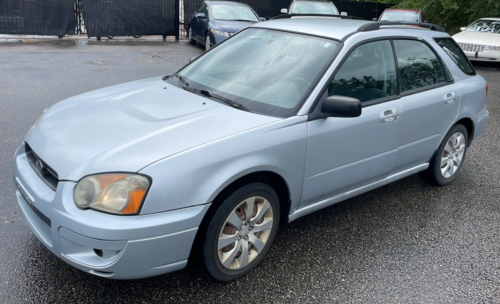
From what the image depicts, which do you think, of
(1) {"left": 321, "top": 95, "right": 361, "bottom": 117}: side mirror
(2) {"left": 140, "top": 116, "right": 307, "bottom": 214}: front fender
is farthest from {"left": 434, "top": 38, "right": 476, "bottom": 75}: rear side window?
(2) {"left": 140, "top": 116, "right": 307, "bottom": 214}: front fender

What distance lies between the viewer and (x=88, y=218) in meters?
2.47

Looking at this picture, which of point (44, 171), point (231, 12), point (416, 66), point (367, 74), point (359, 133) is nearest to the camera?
point (44, 171)

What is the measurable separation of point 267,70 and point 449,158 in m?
2.35

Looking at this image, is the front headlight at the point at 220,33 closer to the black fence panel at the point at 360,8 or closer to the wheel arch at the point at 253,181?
the wheel arch at the point at 253,181

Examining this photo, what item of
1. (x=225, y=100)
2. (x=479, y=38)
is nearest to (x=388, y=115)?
(x=225, y=100)

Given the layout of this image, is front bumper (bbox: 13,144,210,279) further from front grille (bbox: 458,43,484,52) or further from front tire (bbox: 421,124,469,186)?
front grille (bbox: 458,43,484,52)

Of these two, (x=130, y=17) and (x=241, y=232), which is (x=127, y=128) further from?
(x=130, y=17)

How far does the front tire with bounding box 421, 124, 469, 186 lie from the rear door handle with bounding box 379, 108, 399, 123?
1016mm

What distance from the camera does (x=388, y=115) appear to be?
3.73 meters

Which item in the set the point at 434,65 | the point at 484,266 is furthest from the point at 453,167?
the point at 484,266

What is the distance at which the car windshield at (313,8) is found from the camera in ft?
49.9

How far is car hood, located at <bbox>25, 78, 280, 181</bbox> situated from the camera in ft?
8.64

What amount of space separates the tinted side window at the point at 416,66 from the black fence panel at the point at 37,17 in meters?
13.4

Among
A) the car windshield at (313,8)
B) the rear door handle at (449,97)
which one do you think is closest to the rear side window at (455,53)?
the rear door handle at (449,97)
